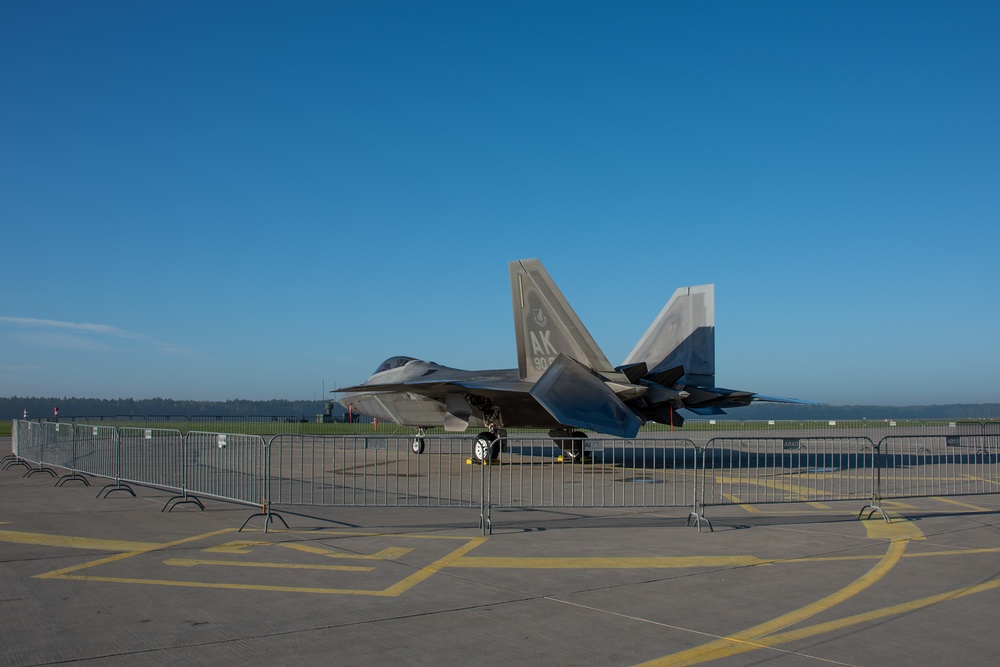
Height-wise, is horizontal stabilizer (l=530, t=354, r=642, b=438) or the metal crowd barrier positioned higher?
horizontal stabilizer (l=530, t=354, r=642, b=438)

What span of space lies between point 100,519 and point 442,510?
4.52 m

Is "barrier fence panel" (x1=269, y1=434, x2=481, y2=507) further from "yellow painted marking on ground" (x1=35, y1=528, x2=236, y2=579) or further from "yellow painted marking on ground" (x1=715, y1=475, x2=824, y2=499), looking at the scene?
"yellow painted marking on ground" (x1=715, y1=475, x2=824, y2=499)

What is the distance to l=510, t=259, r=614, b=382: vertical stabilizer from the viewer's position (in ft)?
57.8

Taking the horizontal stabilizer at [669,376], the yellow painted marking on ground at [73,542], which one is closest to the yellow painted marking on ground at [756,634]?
the yellow painted marking on ground at [73,542]

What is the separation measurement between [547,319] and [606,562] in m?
10.6

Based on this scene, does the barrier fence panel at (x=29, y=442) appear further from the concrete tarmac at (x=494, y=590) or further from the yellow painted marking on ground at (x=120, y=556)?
the yellow painted marking on ground at (x=120, y=556)

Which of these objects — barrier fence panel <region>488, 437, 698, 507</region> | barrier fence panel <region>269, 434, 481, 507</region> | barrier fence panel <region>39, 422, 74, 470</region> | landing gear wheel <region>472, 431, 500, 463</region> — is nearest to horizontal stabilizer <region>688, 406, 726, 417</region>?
barrier fence panel <region>488, 437, 698, 507</region>

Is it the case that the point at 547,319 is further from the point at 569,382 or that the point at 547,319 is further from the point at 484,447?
the point at 484,447

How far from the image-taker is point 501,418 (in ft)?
70.2

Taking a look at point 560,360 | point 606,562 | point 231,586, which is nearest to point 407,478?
point 560,360

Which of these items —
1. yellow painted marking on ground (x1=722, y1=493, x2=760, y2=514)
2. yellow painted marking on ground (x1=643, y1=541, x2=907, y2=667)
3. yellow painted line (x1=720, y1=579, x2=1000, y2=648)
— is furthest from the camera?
yellow painted marking on ground (x1=722, y1=493, x2=760, y2=514)

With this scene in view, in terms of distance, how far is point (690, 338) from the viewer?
20109mm

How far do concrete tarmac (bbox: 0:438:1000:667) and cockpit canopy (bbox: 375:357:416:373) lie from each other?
584 inches

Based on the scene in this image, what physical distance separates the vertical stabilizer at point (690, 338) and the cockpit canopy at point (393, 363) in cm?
868
